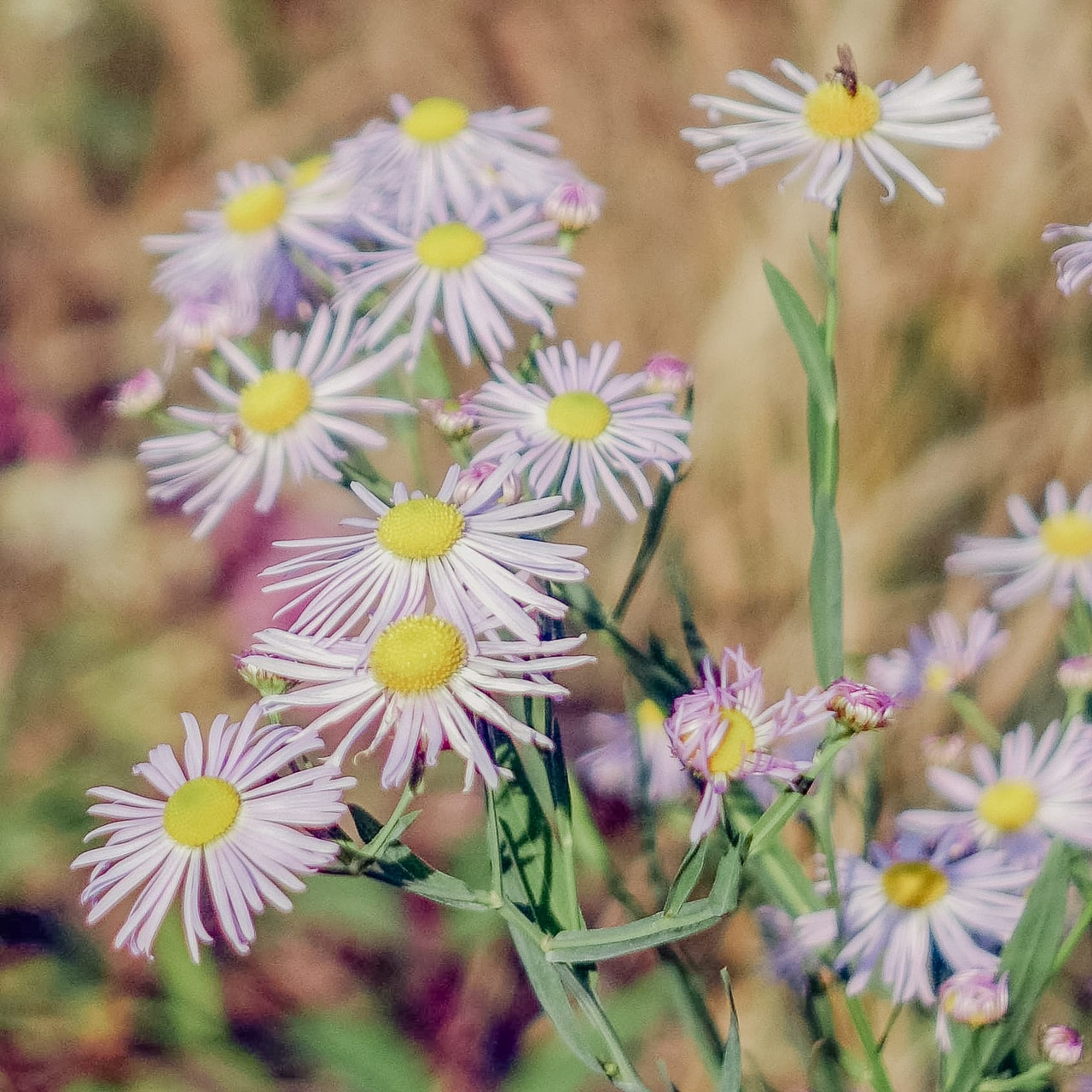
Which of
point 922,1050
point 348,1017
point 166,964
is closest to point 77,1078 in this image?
point 166,964

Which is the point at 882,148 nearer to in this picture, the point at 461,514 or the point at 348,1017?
the point at 461,514

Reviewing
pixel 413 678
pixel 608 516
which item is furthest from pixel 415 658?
pixel 608 516

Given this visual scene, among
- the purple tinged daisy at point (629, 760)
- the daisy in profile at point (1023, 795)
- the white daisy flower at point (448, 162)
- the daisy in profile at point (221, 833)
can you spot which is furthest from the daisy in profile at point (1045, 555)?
the daisy in profile at point (221, 833)

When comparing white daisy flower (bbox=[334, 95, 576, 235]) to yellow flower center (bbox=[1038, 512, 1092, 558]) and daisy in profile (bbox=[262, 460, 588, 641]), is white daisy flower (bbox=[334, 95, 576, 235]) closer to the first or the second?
daisy in profile (bbox=[262, 460, 588, 641])

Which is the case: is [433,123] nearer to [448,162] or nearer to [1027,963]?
[448,162]

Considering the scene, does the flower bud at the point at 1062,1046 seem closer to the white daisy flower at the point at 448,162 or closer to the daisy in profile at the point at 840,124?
the daisy in profile at the point at 840,124

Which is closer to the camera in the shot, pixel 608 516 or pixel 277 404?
pixel 277 404
